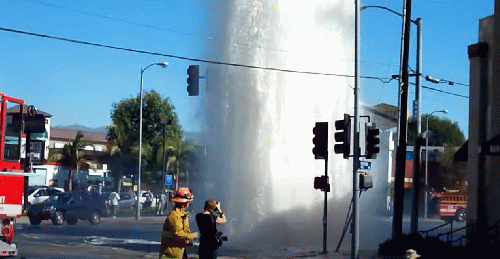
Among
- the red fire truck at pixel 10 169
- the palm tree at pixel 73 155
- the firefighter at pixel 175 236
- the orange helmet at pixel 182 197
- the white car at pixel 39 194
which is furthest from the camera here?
the palm tree at pixel 73 155

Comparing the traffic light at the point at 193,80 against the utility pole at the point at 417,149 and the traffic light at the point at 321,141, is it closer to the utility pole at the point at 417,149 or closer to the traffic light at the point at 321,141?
the traffic light at the point at 321,141

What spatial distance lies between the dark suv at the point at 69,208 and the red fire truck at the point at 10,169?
70.7 ft

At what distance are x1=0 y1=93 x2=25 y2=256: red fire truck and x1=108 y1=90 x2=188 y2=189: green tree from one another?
2113 inches

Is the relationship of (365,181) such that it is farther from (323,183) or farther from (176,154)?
(176,154)

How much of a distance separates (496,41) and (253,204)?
43.5ft

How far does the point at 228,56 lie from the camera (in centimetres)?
3269

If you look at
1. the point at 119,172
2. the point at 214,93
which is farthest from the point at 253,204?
the point at 119,172

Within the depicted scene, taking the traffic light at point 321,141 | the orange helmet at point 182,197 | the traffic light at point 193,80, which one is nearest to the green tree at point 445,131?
the traffic light at point 193,80

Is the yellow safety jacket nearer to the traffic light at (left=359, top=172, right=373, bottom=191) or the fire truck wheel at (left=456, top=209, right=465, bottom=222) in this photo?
the traffic light at (left=359, top=172, right=373, bottom=191)

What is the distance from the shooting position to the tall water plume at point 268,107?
32.2 m

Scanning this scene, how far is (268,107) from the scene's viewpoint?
1300 inches

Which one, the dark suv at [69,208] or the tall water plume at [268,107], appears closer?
the tall water plume at [268,107]

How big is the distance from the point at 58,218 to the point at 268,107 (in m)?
11.2

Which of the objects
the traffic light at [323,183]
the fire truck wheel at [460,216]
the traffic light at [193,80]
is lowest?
the fire truck wheel at [460,216]
